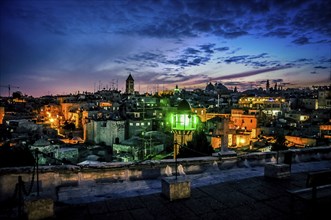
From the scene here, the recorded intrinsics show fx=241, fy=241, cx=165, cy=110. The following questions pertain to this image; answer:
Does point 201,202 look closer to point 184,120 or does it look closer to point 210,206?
point 210,206

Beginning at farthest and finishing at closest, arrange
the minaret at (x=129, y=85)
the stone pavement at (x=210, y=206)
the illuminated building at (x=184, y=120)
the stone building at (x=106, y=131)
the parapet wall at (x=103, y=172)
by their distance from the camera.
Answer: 1. the minaret at (x=129, y=85)
2. the stone building at (x=106, y=131)
3. the illuminated building at (x=184, y=120)
4. the parapet wall at (x=103, y=172)
5. the stone pavement at (x=210, y=206)

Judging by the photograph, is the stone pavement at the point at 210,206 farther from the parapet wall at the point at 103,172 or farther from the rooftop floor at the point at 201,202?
the parapet wall at the point at 103,172

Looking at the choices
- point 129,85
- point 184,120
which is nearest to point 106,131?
point 184,120

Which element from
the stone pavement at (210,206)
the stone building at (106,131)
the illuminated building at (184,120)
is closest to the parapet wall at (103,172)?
the stone pavement at (210,206)

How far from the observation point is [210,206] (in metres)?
5.94

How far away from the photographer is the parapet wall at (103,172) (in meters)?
6.18

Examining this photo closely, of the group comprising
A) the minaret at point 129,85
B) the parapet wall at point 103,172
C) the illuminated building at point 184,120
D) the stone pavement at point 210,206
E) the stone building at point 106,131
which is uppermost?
the minaret at point 129,85

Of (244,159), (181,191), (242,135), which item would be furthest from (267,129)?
(181,191)

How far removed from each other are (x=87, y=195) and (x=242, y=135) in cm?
4922

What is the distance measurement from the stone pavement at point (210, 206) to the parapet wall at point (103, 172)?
1.08 m

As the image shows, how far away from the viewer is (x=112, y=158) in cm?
4103

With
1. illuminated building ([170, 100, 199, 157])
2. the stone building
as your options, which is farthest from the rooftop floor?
the stone building

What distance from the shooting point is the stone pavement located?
536 cm

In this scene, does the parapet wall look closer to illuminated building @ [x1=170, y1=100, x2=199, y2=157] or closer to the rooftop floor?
the rooftop floor
